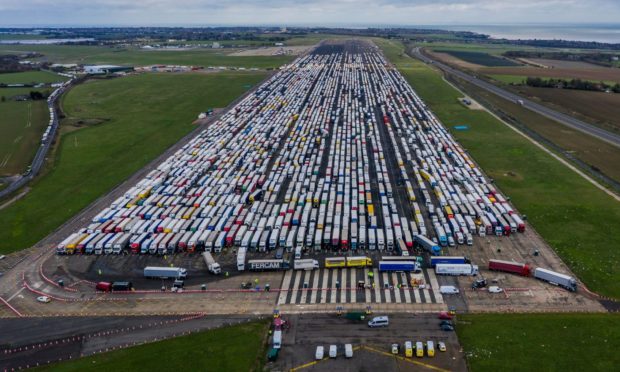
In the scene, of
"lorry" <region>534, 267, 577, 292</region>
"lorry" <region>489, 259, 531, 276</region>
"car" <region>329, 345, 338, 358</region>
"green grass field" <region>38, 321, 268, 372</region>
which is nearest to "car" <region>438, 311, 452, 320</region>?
"lorry" <region>489, 259, 531, 276</region>

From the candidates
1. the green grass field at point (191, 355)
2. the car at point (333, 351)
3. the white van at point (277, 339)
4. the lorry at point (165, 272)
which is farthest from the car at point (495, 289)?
the lorry at point (165, 272)

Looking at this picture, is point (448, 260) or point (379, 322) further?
point (448, 260)

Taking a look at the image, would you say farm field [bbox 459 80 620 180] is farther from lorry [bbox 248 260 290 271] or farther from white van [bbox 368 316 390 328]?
lorry [bbox 248 260 290 271]

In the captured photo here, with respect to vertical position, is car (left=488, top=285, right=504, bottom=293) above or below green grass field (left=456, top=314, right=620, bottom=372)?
above

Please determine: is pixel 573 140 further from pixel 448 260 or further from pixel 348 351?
pixel 348 351

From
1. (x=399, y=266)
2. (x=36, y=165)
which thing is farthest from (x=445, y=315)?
(x=36, y=165)

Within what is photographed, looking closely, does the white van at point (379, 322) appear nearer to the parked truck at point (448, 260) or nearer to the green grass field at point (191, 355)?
the green grass field at point (191, 355)
